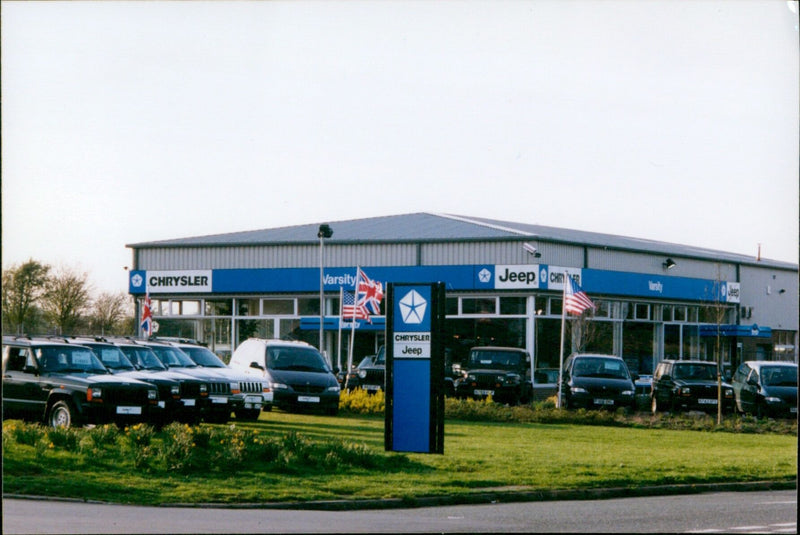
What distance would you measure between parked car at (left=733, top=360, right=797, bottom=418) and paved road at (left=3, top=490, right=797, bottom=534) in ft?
55.3

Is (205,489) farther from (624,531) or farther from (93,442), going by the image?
(624,531)

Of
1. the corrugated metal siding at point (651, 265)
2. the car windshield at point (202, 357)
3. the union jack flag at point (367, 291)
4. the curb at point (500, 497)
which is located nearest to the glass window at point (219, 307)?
the corrugated metal siding at point (651, 265)

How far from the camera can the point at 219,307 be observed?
55.8 m

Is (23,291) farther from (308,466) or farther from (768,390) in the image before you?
(308,466)

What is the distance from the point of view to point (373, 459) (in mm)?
17766

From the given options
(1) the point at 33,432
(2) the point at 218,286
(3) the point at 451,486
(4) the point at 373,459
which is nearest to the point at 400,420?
(4) the point at 373,459

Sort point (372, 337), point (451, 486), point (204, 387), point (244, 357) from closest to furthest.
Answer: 1. point (451, 486)
2. point (204, 387)
3. point (244, 357)
4. point (372, 337)

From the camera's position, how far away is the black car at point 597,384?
105 feet

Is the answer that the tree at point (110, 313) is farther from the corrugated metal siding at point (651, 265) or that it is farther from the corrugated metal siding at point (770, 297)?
the corrugated metal siding at point (770, 297)

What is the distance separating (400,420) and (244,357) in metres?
14.1

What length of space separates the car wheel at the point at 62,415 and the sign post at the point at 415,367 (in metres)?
7.09

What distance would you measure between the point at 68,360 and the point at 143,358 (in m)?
3.68

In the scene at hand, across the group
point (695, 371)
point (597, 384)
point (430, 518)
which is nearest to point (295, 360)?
point (597, 384)

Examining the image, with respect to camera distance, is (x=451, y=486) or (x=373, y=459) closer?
(x=451, y=486)
